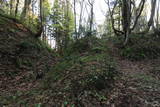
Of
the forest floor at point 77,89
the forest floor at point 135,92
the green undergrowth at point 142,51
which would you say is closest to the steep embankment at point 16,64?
the forest floor at point 77,89

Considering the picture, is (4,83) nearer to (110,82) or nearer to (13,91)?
(13,91)

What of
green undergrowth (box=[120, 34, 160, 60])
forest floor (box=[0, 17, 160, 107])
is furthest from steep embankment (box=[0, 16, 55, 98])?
green undergrowth (box=[120, 34, 160, 60])

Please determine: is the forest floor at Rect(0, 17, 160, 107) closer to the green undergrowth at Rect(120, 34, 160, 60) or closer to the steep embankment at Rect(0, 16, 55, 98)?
the steep embankment at Rect(0, 16, 55, 98)

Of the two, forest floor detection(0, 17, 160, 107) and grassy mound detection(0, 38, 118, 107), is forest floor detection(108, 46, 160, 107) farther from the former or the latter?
grassy mound detection(0, 38, 118, 107)

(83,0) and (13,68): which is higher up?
(83,0)

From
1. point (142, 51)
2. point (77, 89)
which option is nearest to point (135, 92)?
point (77, 89)

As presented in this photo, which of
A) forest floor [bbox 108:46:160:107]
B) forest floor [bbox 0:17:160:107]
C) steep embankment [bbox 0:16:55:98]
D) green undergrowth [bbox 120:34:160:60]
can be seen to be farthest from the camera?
green undergrowth [bbox 120:34:160:60]

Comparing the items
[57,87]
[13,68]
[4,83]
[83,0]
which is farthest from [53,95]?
[83,0]

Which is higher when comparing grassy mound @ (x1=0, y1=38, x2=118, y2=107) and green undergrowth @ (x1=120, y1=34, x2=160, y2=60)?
green undergrowth @ (x1=120, y1=34, x2=160, y2=60)

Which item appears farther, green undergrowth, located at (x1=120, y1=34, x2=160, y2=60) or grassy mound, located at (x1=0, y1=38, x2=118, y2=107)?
green undergrowth, located at (x1=120, y1=34, x2=160, y2=60)

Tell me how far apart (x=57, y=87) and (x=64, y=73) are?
96cm

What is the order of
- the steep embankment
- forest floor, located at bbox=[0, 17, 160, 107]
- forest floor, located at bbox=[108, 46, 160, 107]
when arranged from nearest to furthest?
forest floor, located at bbox=[108, 46, 160, 107], forest floor, located at bbox=[0, 17, 160, 107], the steep embankment

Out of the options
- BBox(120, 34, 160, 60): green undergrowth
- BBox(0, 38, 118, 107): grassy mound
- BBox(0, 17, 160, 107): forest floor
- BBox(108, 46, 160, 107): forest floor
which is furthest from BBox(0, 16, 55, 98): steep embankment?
BBox(120, 34, 160, 60): green undergrowth

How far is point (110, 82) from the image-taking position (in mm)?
4359
